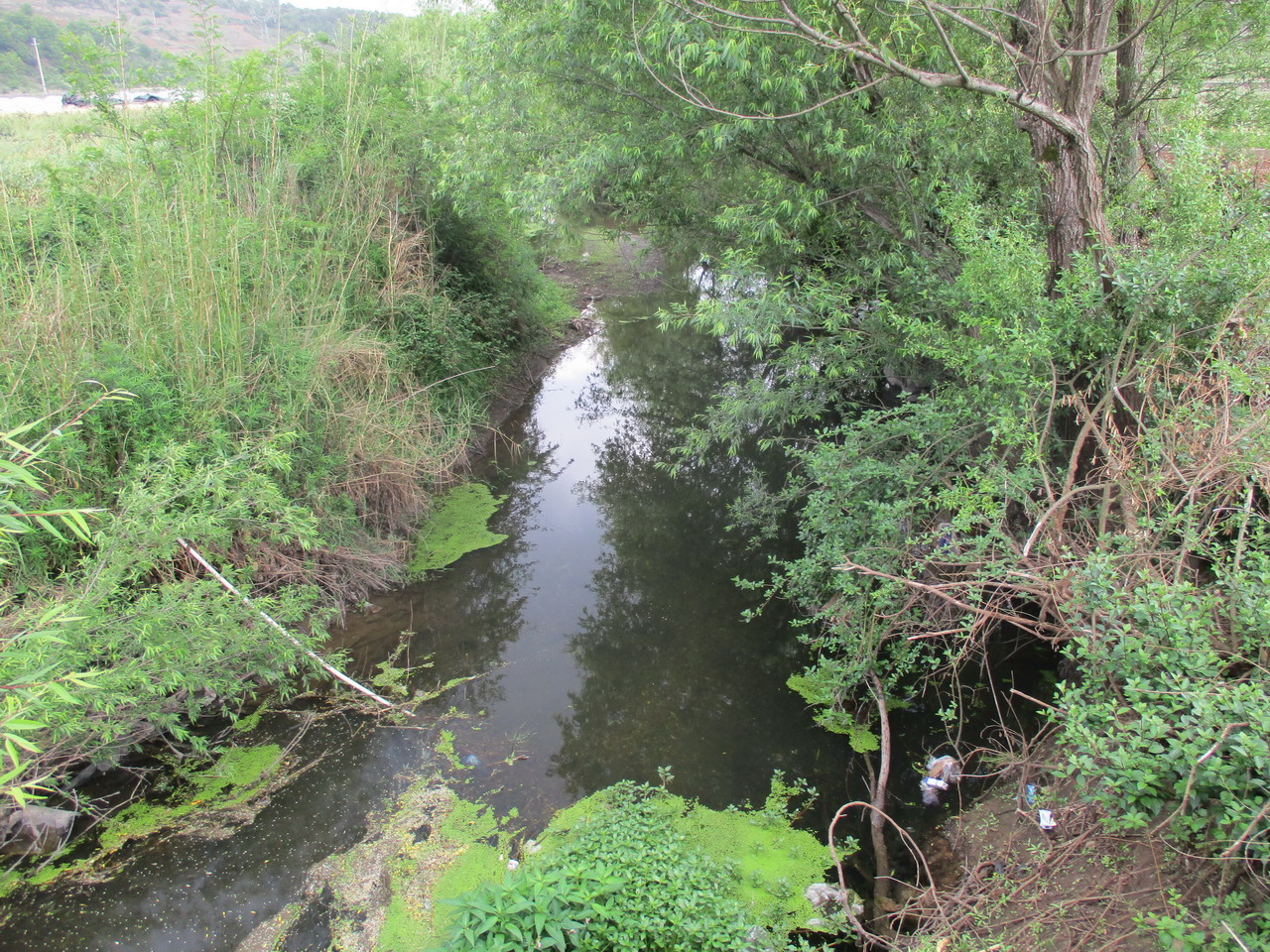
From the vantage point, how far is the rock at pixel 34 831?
356cm

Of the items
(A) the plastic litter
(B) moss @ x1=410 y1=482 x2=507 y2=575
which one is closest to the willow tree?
(A) the plastic litter

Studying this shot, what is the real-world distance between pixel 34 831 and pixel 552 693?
2.76m

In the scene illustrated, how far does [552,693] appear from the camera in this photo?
499cm

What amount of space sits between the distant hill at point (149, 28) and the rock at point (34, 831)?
4707 millimetres

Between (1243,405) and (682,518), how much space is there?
4.48m

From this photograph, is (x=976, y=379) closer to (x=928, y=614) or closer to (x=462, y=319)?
(x=928, y=614)

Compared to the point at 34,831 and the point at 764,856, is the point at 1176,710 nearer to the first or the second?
the point at 764,856

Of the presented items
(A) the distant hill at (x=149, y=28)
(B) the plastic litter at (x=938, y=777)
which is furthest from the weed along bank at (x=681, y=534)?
(A) the distant hill at (x=149, y=28)

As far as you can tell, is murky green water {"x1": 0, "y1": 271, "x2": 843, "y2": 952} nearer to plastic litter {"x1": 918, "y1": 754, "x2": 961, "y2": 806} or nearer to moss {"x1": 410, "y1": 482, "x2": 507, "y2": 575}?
moss {"x1": 410, "y1": 482, "x2": 507, "y2": 575}

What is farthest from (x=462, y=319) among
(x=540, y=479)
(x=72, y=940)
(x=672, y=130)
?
(x=72, y=940)

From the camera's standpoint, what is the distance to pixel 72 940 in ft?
10.6

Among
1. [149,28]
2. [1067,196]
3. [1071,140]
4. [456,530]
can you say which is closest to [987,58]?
[1071,140]

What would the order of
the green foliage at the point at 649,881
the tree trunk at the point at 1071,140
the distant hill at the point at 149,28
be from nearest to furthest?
the green foliage at the point at 649,881 → the tree trunk at the point at 1071,140 → the distant hill at the point at 149,28

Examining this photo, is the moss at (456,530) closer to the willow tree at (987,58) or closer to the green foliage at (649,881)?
the green foliage at (649,881)
